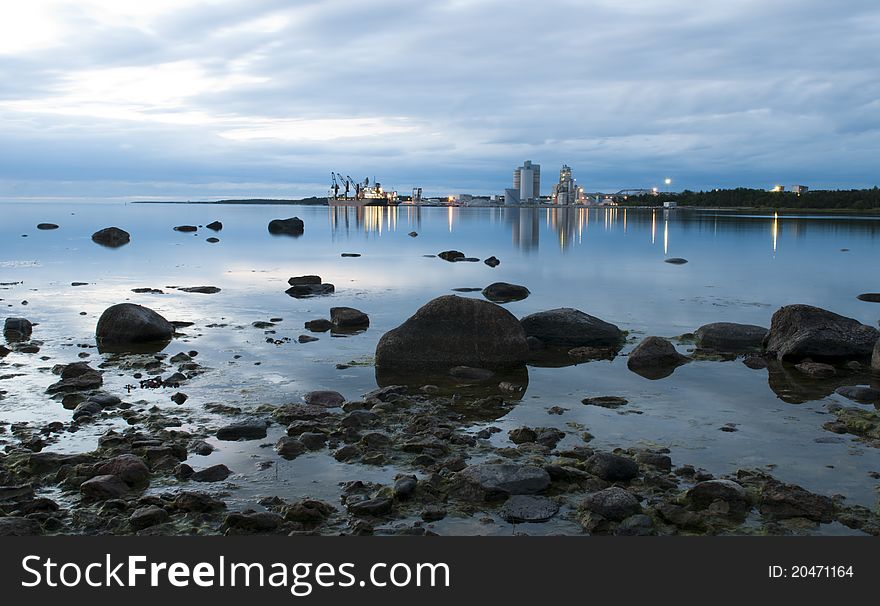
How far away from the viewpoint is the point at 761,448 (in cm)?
1156

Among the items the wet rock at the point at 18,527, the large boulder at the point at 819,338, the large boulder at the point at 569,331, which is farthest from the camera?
the large boulder at the point at 569,331

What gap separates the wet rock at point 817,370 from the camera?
648 inches

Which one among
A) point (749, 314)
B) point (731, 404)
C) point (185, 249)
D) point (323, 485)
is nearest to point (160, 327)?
point (323, 485)

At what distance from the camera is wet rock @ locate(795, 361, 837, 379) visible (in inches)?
648

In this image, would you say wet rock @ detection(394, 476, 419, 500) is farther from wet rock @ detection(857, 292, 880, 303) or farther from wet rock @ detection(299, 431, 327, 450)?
wet rock @ detection(857, 292, 880, 303)

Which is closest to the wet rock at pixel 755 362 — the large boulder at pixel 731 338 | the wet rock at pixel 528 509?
the large boulder at pixel 731 338

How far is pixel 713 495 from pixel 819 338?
1034 cm

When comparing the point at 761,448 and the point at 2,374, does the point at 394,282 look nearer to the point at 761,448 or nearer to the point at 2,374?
the point at 2,374

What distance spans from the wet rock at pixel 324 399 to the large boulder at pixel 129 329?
770 cm

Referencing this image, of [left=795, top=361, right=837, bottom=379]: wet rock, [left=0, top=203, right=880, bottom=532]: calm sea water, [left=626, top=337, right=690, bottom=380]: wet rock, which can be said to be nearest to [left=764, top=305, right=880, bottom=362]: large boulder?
Answer: [left=795, top=361, right=837, bottom=379]: wet rock

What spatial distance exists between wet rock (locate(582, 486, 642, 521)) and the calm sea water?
1.26 metres

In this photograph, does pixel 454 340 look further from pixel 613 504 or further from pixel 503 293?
pixel 503 293

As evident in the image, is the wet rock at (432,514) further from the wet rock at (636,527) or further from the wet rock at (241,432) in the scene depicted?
the wet rock at (241,432)

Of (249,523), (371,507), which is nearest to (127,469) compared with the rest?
(249,523)
